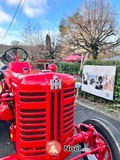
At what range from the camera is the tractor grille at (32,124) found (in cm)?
155

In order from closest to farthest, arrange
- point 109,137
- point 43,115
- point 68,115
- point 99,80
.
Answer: point 43,115 → point 68,115 → point 109,137 → point 99,80

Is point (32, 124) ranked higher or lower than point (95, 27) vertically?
lower

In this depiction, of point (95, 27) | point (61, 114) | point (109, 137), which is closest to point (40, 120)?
point (61, 114)

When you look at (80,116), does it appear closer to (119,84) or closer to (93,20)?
(119,84)

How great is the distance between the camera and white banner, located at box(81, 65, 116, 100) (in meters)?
5.22

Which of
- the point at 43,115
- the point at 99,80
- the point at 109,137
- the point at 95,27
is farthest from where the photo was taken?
the point at 95,27

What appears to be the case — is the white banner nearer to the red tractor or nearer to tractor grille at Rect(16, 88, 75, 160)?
the red tractor

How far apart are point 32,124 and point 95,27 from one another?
17401 millimetres

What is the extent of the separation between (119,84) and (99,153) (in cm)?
332

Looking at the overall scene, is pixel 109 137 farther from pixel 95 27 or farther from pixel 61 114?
pixel 95 27

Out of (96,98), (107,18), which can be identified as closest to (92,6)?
(107,18)

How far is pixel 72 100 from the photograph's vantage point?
184cm

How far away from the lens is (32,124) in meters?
1.59

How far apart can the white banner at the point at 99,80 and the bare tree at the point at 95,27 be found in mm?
11534
